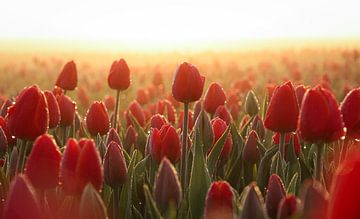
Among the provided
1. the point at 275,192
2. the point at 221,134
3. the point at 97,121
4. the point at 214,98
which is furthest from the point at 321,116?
the point at 214,98

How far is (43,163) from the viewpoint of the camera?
223 cm

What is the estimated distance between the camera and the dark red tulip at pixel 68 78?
16.0 ft

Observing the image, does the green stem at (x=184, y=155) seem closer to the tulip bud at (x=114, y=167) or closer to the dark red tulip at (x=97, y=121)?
the tulip bud at (x=114, y=167)

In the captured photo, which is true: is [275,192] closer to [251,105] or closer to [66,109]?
[66,109]

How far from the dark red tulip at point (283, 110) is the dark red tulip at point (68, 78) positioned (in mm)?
2216

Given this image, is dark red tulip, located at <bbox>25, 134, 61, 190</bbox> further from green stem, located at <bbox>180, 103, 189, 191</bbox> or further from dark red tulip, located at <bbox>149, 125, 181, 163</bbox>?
green stem, located at <bbox>180, 103, 189, 191</bbox>

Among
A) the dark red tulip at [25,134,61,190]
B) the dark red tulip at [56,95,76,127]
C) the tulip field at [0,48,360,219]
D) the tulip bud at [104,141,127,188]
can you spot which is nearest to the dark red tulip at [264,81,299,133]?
the tulip field at [0,48,360,219]

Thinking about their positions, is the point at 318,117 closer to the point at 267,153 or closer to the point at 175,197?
the point at 175,197

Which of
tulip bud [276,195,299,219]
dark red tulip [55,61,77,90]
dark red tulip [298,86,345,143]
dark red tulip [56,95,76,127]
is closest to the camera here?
tulip bud [276,195,299,219]

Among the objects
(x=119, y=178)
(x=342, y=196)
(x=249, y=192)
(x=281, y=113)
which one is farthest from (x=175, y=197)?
(x=342, y=196)

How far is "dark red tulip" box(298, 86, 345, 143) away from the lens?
2496 mm

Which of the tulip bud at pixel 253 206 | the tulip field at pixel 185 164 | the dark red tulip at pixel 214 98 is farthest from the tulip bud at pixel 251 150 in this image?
the tulip bud at pixel 253 206

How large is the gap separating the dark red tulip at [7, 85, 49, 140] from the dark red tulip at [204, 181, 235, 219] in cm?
89

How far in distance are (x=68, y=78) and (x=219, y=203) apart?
9.84 ft
